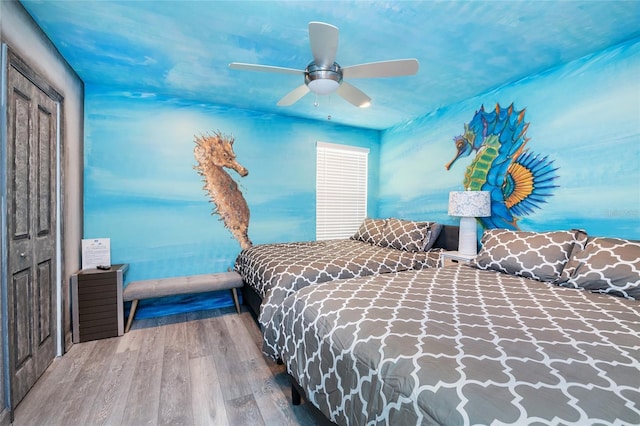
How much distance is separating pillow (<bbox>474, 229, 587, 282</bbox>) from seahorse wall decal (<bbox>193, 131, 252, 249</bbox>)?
2775 millimetres

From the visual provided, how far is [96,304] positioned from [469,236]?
3720mm

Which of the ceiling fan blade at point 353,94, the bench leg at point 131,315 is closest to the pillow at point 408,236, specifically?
the ceiling fan blade at point 353,94

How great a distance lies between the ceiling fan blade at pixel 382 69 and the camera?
72.9 inches

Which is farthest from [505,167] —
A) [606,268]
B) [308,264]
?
[308,264]

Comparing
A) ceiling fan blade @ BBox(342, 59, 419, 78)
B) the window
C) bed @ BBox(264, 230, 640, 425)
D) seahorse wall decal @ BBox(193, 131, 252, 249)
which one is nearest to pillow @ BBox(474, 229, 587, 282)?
bed @ BBox(264, 230, 640, 425)

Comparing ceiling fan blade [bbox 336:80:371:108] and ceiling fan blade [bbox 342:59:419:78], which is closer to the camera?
ceiling fan blade [bbox 342:59:419:78]

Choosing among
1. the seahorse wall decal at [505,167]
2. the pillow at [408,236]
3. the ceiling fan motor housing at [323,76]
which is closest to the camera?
the ceiling fan motor housing at [323,76]

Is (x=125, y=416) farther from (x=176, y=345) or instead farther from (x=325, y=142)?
(x=325, y=142)

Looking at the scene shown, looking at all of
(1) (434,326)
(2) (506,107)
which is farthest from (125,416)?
(2) (506,107)

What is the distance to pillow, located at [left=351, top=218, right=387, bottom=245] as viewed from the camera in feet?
12.3

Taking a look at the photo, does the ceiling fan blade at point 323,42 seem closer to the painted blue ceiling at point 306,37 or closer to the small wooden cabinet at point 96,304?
the painted blue ceiling at point 306,37

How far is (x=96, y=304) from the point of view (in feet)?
8.64

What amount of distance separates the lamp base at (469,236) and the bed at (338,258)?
27cm

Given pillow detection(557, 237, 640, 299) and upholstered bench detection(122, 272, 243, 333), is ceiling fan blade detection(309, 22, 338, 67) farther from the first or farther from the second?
upholstered bench detection(122, 272, 243, 333)
